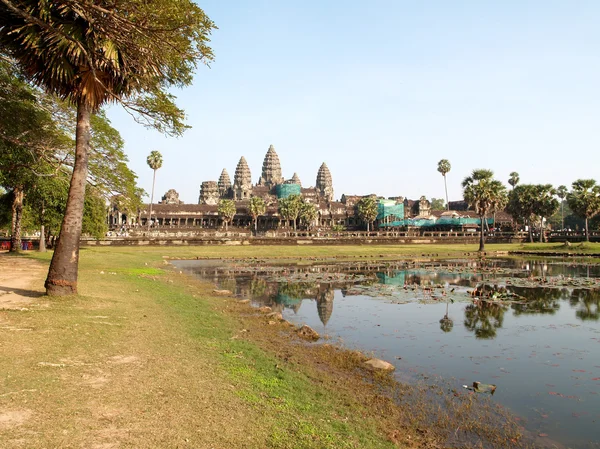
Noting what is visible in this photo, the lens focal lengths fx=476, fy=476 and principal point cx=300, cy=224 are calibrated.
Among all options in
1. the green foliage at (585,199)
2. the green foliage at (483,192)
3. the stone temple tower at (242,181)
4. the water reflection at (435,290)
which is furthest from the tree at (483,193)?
the stone temple tower at (242,181)

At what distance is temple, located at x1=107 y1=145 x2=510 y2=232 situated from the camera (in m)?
110

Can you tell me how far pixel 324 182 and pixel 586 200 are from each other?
10241 centimetres

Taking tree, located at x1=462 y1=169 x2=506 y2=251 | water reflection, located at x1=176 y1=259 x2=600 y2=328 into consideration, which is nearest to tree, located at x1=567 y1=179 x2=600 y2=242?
tree, located at x1=462 y1=169 x2=506 y2=251

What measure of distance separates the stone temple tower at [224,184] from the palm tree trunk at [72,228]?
140539mm

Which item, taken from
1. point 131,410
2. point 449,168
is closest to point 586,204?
point 449,168

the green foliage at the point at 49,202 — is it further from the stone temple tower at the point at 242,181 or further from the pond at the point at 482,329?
the stone temple tower at the point at 242,181

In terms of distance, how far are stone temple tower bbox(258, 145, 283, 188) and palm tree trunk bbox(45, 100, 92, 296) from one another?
14174 cm

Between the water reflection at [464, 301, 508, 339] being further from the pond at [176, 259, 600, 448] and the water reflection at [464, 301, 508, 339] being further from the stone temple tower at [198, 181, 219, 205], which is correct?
the stone temple tower at [198, 181, 219, 205]

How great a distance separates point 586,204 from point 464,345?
60983 mm

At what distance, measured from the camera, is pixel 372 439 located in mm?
6055

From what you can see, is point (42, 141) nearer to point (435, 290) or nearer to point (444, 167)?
point (435, 290)

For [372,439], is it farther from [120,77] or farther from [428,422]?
[120,77]

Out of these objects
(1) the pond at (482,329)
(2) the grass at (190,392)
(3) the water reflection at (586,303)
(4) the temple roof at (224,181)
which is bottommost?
(3) the water reflection at (586,303)

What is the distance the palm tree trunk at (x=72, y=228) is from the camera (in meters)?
12.3
